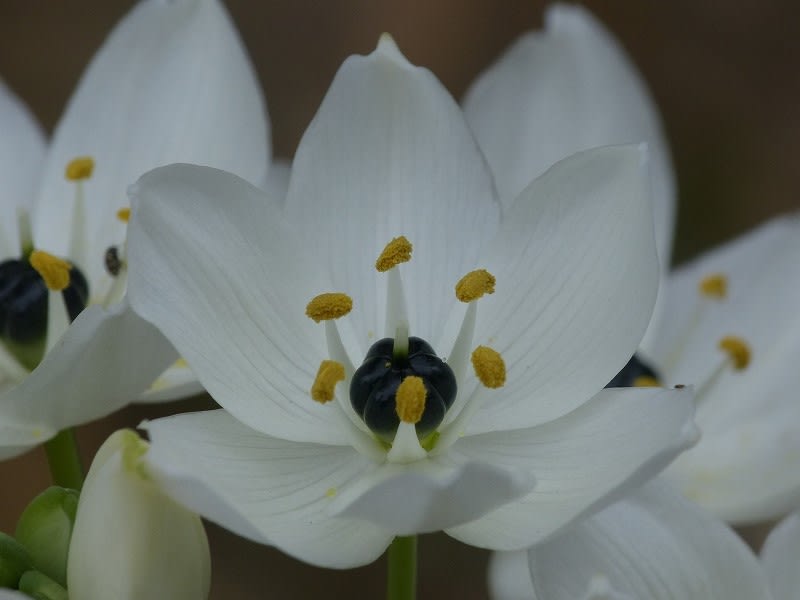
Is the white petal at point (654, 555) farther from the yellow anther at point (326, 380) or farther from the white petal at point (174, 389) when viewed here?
the white petal at point (174, 389)

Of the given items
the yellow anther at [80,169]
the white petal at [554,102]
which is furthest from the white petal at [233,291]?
the white petal at [554,102]

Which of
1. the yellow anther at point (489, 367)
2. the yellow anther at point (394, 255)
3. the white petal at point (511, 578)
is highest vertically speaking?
the yellow anther at point (394, 255)

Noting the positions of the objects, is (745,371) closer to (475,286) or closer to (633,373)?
(633,373)

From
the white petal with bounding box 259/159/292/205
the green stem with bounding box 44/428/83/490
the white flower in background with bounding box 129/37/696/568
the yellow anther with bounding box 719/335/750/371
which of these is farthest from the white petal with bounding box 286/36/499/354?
the yellow anther with bounding box 719/335/750/371

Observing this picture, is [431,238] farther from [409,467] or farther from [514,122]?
[514,122]

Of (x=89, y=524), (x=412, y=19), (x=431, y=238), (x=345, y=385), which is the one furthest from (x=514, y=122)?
(x=412, y=19)

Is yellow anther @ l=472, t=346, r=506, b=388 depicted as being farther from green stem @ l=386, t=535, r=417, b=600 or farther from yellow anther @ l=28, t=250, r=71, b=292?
yellow anther @ l=28, t=250, r=71, b=292
